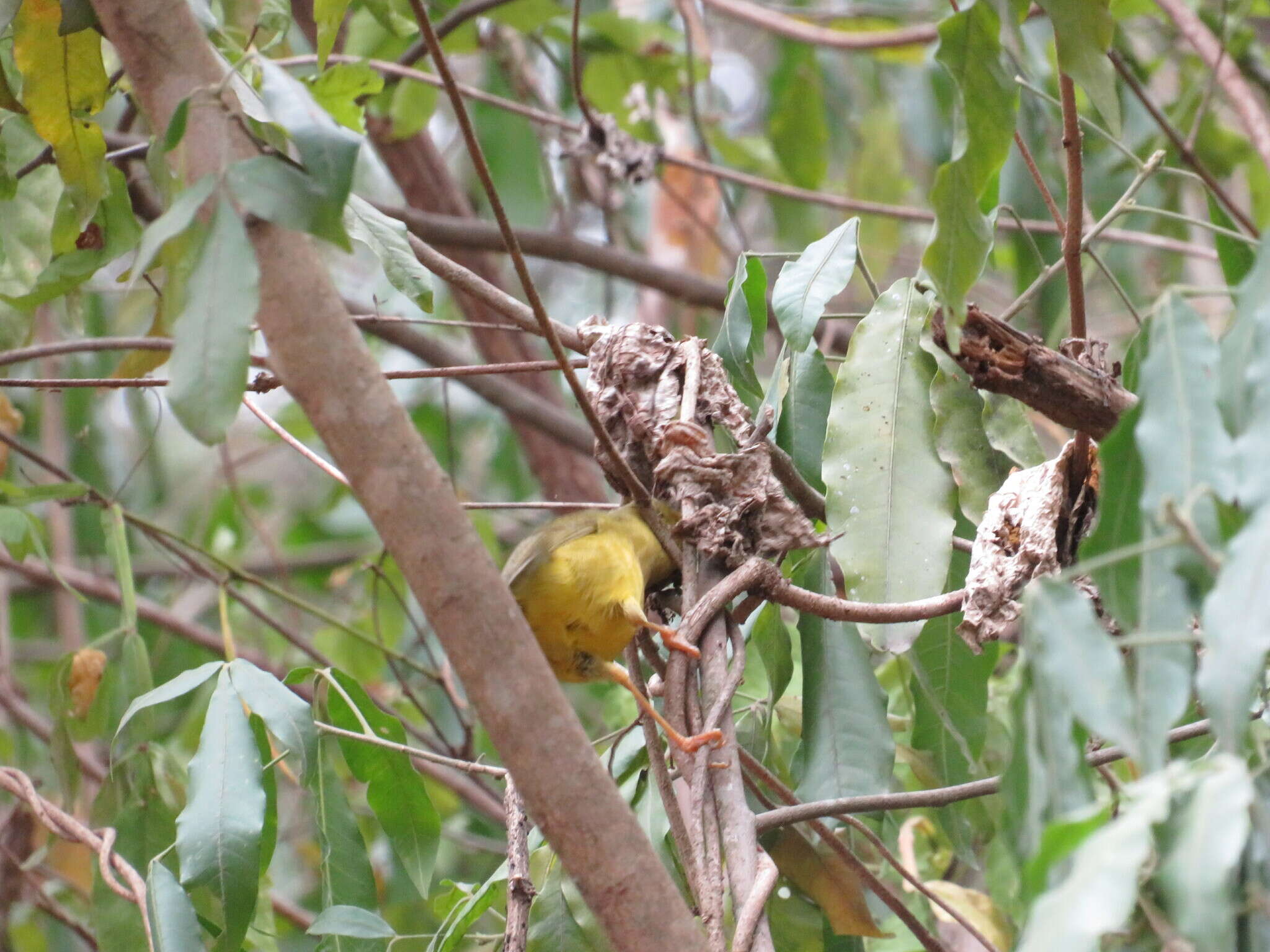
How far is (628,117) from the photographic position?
340 cm

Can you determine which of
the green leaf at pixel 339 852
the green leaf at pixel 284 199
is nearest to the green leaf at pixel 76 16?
the green leaf at pixel 284 199

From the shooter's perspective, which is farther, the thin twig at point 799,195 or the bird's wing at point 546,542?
the thin twig at point 799,195

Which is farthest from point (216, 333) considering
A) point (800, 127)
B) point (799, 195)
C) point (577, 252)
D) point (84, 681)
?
point (800, 127)

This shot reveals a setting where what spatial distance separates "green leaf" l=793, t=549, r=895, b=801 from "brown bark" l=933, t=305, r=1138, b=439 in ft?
1.05

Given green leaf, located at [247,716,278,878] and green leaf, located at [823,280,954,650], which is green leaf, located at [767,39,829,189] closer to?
green leaf, located at [823,280,954,650]

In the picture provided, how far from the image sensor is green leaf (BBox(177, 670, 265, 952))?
1207 millimetres

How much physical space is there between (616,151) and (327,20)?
4.40 ft

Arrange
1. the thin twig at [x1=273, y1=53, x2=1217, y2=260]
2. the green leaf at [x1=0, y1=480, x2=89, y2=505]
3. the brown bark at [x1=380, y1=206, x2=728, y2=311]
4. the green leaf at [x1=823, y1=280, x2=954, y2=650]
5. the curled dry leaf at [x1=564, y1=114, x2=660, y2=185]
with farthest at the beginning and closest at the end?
the brown bark at [x1=380, y1=206, x2=728, y2=311], the curled dry leaf at [x1=564, y1=114, x2=660, y2=185], the thin twig at [x1=273, y1=53, x2=1217, y2=260], the green leaf at [x1=0, y1=480, x2=89, y2=505], the green leaf at [x1=823, y1=280, x2=954, y2=650]

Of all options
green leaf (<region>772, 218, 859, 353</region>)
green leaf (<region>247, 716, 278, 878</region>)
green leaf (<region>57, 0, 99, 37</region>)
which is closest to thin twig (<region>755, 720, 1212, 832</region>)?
green leaf (<region>772, 218, 859, 353</region>)

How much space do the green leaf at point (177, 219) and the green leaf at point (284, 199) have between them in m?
0.02

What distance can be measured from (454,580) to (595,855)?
0.21 meters

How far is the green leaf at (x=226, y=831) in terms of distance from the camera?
121 cm

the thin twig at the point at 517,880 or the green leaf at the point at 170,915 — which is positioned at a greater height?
the thin twig at the point at 517,880

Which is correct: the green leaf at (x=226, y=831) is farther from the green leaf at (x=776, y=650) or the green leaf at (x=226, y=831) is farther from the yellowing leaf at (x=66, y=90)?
the yellowing leaf at (x=66, y=90)
